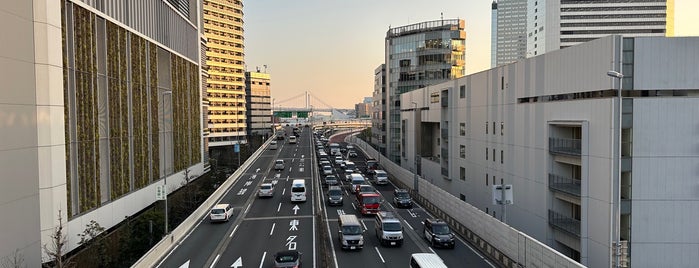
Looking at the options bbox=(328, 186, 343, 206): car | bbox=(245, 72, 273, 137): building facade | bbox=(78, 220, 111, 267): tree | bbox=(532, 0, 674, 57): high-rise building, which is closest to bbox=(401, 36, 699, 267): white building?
bbox=(328, 186, 343, 206): car

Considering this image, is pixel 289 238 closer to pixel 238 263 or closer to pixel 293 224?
pixel 293 224

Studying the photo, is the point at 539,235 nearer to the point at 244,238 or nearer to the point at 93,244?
the point at 244,238

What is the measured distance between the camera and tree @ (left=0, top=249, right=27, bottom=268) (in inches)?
848

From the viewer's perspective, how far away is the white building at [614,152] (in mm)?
24234

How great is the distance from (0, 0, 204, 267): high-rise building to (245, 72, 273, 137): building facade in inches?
4575

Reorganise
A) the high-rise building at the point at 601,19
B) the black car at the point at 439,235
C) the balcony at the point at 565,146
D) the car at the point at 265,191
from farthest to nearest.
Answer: the high-rise building at the point at 601,19 < the car at the point at 265,191 < the black car at the point at 439,235 < the balcony at the point at 565,146

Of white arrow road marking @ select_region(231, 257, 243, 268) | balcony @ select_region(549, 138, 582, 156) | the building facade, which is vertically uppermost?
the building facade

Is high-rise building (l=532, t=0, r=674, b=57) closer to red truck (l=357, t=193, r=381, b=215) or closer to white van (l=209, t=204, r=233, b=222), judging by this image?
red truck (l=357, t=193, r=381, b=215)

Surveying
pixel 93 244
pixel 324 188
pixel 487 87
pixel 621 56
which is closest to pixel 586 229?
pixel 621 56

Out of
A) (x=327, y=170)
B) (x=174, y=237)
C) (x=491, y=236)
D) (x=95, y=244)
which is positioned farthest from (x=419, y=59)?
(x=95, y=244)

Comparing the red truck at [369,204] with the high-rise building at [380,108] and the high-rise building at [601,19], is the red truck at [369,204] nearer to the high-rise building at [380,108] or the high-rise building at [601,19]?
the high-rise building at [380,108]

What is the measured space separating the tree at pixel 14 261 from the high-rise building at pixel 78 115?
16 cm

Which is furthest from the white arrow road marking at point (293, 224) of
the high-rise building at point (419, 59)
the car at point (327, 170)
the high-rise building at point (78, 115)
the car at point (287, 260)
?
the high-rise building at point (419, 59)

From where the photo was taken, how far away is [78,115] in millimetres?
29516
